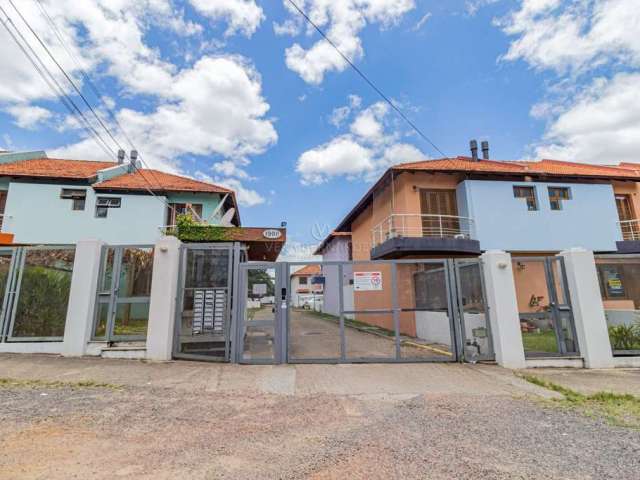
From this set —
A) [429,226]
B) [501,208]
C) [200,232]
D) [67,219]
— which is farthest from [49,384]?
[501,208]

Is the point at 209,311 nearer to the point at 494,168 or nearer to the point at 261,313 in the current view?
the point at 261,313

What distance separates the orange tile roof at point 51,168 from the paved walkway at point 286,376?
1273cm


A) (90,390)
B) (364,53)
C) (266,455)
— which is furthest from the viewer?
(364,53)

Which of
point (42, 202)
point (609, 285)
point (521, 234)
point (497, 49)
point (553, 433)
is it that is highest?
point (497, 49)

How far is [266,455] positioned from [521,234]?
1450cm

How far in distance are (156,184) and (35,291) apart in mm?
11070

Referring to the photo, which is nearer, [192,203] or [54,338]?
[54,338]

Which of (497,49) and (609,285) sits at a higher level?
(497,49)

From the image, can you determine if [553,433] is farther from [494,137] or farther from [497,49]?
[494,137]

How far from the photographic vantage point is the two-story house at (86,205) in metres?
15.6

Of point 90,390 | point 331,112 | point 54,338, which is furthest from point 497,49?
point 54,338

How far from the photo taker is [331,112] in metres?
13.0

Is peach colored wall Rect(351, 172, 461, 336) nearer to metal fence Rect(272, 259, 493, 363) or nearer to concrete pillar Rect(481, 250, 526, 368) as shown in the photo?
metal fence Rect(272, 259, 493, 363)

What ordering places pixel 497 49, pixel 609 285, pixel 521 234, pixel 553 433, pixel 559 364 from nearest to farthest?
pixel 553 433 < pixel 559 364 < pixel 609 285 < pixel 497 49 < pixel 521 234
